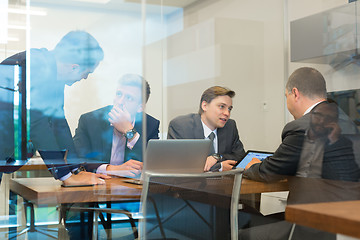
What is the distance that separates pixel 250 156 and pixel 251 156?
→ 0.03 feet

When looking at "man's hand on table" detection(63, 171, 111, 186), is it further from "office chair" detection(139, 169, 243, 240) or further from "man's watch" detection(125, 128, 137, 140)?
"office chair" detection(139, 169, 243, 240)

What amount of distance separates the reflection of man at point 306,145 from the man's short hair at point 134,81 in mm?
911

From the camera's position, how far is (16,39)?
2.99 metres

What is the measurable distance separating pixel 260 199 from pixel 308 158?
42cm

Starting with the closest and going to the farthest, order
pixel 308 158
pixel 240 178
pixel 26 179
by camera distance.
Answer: pixel 240 178 < pixel 26 179 < pixel 308 158

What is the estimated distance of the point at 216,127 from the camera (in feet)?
11.8

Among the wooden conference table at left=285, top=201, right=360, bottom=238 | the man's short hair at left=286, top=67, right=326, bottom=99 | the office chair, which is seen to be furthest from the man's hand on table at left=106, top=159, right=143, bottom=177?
the wooden conference table at left=285, top=201, right=360, bottom=238

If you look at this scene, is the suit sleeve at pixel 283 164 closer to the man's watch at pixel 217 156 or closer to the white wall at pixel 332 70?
the man's watch at pixel 217 156

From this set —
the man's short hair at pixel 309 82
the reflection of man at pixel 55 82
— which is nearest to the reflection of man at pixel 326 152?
the man's short hair at pixel 309 82

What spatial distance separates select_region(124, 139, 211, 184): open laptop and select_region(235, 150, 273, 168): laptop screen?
64 centimetres

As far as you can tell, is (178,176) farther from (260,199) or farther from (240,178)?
(260,199)

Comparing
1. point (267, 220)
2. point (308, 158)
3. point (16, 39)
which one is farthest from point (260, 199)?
point (16, 39)

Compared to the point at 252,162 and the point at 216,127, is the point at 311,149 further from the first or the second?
the point at 216,127

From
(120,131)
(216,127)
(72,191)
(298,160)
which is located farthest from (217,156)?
(72,191)
